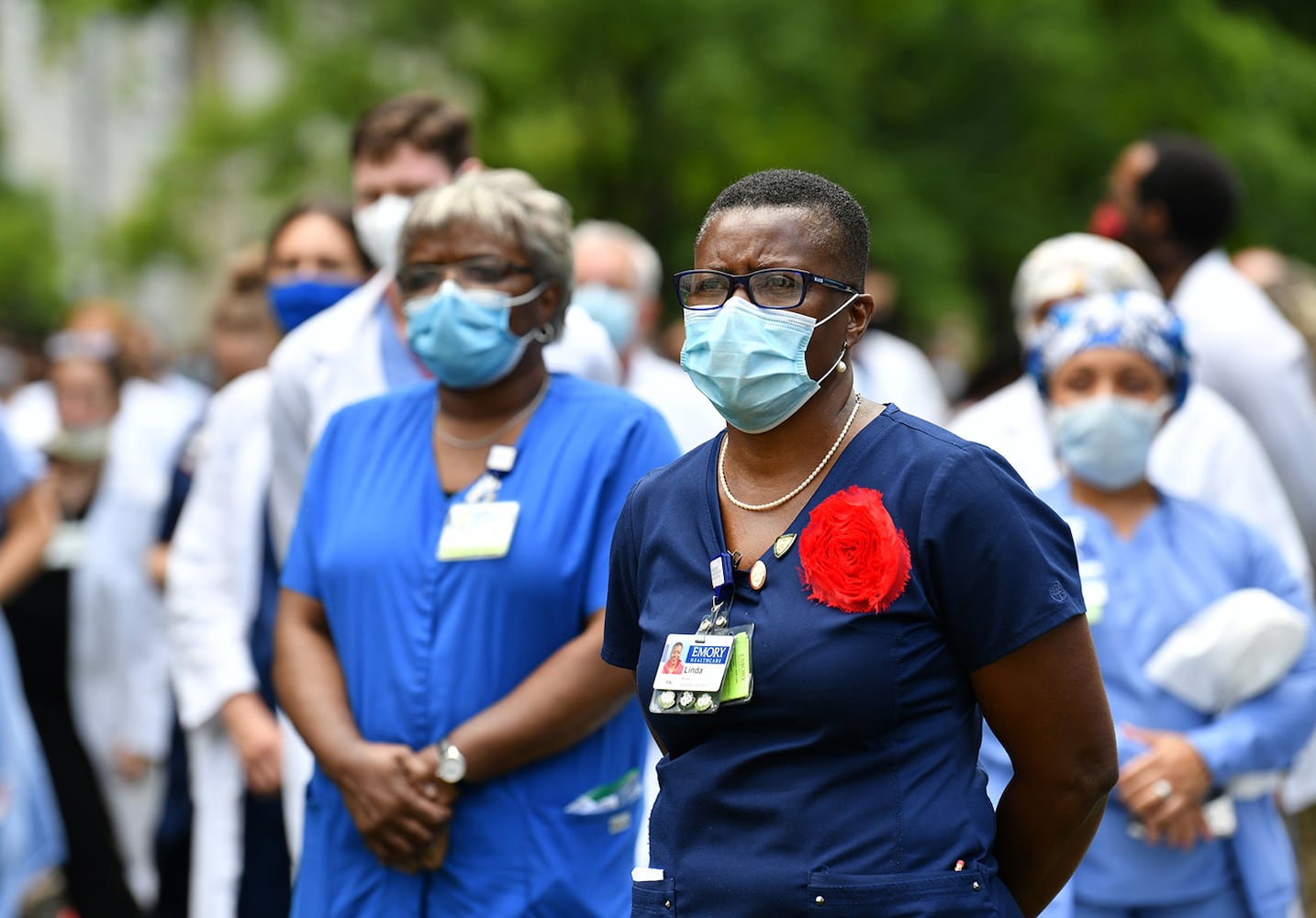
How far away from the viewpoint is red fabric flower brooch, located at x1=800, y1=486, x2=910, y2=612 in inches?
115

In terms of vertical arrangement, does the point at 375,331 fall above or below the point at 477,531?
above

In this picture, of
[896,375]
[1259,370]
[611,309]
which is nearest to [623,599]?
[1259,370]

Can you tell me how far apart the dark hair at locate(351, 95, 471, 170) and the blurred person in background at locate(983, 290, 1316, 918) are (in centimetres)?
191

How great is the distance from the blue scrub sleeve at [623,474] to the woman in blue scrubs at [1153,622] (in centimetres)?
108

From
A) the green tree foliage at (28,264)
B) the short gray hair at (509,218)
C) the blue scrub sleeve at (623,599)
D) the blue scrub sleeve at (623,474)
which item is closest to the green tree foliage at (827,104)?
the short gray hair at (509,218)

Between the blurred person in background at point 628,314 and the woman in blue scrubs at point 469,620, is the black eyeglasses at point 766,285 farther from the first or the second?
the blurred person in background at point 628,314

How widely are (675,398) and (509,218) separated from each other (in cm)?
333

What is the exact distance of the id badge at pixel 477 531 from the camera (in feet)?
13.5

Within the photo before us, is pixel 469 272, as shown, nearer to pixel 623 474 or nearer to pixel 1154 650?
pixel 623 474

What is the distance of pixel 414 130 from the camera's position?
5.54m

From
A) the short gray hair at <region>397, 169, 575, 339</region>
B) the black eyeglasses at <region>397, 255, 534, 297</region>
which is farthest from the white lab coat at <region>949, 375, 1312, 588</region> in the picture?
the black eyeglasses at <region>397, 255, 534, 297</region>

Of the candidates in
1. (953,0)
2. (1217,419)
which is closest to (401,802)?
(1217,419)

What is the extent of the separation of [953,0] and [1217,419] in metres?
10.3

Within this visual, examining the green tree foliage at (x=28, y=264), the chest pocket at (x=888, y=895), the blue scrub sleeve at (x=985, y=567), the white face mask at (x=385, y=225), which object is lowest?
the chest pocket at (x=888, y=895)
